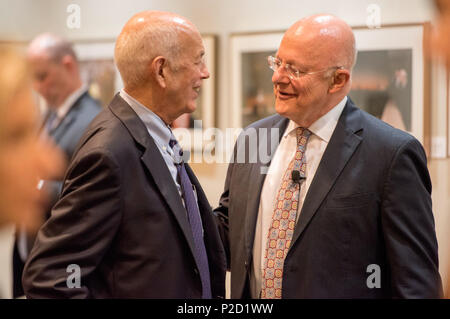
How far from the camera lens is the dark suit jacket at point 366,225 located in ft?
5.74

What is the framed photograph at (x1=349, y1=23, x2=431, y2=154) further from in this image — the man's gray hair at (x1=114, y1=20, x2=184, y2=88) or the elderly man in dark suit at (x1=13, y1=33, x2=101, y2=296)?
the elderly man in dark suit at (x1=13, y1=33, x2=101, y2=296)

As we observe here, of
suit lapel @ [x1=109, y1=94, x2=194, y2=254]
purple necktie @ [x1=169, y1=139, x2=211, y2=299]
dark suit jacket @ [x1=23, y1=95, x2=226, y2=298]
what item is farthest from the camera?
purple necktie @ [x1=169, y1=139, x2=211, y2=299]

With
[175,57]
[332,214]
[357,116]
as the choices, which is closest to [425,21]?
[357,116]

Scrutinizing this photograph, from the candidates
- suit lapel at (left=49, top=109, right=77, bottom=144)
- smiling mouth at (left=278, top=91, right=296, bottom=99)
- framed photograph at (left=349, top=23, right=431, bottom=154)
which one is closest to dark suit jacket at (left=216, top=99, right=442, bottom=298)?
smiling mouth at (left=278, top=91, right=296, bottom=99)

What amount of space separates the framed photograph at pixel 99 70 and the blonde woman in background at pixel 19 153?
0.33m

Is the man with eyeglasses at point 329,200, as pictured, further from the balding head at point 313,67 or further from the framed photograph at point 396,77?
the framed photograph at point 396,77

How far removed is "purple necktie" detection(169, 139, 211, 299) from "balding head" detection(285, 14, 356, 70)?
0.61 metres

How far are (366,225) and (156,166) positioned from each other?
0.73m

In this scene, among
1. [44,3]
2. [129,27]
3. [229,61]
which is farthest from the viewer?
[44,3]

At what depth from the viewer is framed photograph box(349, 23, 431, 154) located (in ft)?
8.65

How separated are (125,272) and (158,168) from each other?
32 cm

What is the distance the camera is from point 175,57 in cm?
171

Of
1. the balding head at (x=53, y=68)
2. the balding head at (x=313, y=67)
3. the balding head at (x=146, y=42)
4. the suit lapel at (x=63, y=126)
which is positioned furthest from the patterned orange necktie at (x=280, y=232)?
A: the balding head at (x=53, y=68)
